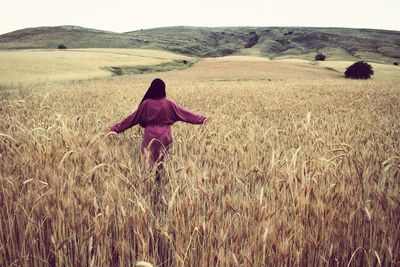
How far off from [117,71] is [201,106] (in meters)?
26.1

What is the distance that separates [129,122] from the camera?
12.3ft

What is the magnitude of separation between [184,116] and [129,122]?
66cm

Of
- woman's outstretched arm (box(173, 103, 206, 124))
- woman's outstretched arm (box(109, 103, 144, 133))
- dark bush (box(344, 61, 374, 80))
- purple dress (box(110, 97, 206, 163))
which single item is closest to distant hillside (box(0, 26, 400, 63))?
dark bush (box(344, 61, 374, 80))

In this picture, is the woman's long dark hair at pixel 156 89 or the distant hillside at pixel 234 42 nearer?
the woman's long dark hair at pixel 156 89

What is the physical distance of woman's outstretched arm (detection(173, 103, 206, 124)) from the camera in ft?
12.9

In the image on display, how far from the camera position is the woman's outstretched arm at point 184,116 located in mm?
3922

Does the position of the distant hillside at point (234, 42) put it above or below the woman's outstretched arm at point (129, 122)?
above

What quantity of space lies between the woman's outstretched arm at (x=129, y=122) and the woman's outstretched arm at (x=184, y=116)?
0.40m

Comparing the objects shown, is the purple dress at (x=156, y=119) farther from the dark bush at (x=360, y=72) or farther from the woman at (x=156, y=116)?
the dark bush at (x=360, y=72)

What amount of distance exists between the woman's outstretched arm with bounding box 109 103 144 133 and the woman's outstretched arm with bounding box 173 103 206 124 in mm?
404

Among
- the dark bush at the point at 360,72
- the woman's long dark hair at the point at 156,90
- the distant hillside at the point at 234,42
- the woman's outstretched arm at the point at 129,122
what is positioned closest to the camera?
the woman's outstretched arm at the point at 129,122

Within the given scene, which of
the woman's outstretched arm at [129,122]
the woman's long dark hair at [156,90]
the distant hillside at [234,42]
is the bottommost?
the woman's outstretched arm at [129,122]

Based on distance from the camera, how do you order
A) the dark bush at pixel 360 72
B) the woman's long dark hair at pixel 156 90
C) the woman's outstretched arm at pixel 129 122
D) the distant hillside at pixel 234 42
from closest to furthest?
1. the woman's outstretched arm at pixel 129 122
2. the woman's long dark hair at pixel 156 90
3. the dark bush at pixel 360 72
4. the distant hillside at pixel 234 42

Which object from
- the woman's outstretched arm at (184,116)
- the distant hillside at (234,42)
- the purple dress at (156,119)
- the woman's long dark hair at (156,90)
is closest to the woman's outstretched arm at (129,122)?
the purple dress at (156,119)
